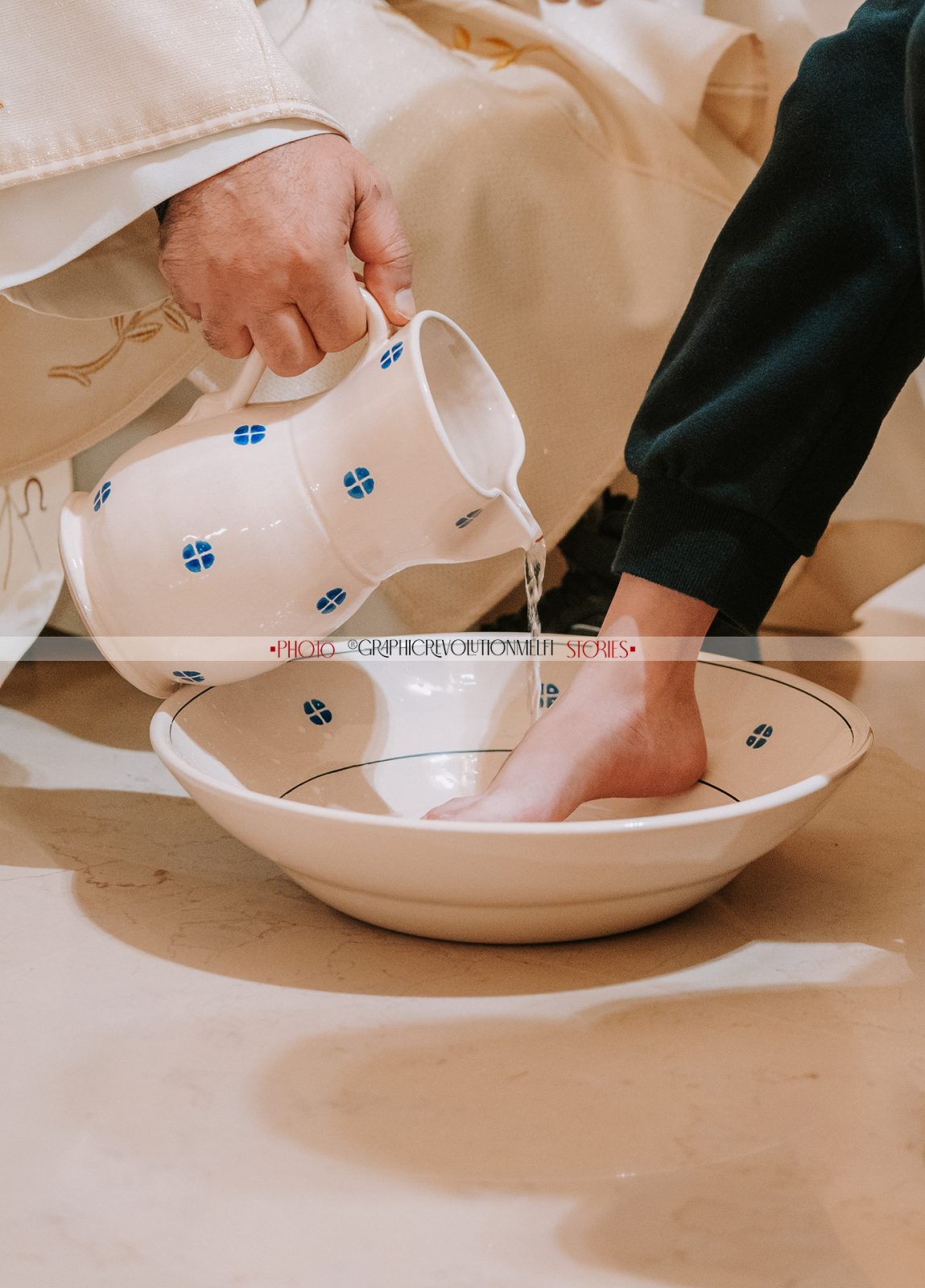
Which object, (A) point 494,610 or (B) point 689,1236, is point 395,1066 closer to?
(B) point 689,1236

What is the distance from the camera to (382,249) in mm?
668

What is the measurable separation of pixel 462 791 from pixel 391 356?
1.02 ft

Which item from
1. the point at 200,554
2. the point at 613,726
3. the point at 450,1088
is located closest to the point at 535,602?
the point at 613,726

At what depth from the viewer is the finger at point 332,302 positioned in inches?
24.3

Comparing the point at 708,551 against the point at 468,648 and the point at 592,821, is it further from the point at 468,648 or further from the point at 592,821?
the point at 468,648

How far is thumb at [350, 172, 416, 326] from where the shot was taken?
664mm

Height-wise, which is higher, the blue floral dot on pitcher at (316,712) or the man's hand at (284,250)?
the man's hand at (284,250)

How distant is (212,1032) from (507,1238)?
0.19 metres

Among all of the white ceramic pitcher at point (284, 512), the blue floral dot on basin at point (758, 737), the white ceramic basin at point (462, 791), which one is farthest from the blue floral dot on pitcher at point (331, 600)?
the blue floral dot on basin at point (758, 737)

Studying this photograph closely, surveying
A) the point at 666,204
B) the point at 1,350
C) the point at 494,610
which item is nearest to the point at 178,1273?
the point at 1,350

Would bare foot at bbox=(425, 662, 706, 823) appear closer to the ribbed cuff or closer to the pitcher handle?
the ribbed cuff

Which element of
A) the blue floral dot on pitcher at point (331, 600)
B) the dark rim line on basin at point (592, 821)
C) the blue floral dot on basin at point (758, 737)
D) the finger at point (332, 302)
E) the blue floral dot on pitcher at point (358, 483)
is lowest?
the blue floral dot on basin at point (758, 737)

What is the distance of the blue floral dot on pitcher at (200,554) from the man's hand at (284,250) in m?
0.11

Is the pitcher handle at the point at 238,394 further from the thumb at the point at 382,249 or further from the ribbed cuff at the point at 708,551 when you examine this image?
the ribbed cuff at the point at 708,551
